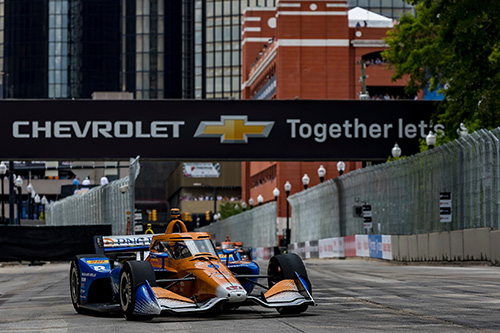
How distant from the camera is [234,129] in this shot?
4525cm

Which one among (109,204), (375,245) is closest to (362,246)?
(375,245)

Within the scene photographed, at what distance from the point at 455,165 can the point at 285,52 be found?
2561 inches

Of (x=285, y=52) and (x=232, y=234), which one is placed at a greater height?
(x=285, y=52)

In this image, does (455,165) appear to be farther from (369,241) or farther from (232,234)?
(232,234)

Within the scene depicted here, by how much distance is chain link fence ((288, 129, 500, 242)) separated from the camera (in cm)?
2917

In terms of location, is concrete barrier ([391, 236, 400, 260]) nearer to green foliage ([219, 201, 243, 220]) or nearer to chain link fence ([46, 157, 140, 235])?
chain link fence ([46, 157, 140, 235])

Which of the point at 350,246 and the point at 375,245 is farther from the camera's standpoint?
the point at 350,246

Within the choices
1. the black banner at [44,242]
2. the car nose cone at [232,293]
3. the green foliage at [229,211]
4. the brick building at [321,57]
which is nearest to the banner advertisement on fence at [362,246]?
the black banner at [44,242]

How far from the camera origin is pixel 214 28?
629 ft

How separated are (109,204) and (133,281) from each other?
36154mm

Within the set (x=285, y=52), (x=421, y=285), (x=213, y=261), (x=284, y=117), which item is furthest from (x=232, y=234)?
(x=213, y=261)

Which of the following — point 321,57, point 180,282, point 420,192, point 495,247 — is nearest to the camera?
point 180,282

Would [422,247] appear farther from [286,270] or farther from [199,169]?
[199,169]

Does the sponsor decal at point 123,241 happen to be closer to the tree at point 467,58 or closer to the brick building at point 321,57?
the tree at point 467,58
